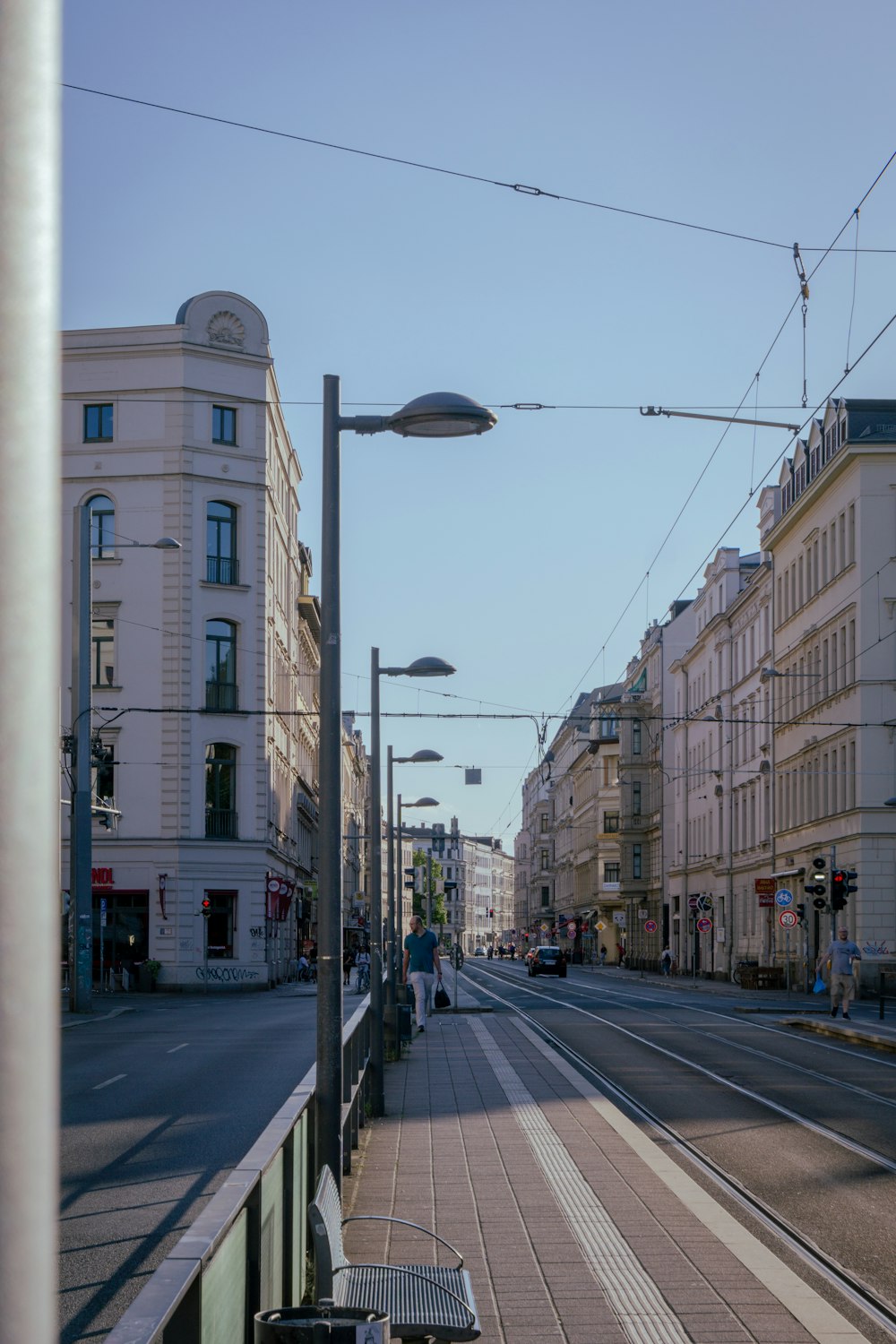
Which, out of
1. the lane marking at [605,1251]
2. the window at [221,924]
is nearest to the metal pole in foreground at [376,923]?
the lane marking at [605,1251]

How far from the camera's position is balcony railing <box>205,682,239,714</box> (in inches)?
2069

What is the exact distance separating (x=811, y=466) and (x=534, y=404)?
135ft

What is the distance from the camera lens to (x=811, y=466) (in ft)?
192

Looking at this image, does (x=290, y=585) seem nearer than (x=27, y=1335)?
No

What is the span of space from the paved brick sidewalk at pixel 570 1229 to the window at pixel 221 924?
3519 cm

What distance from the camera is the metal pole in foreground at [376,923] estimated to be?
1600cm

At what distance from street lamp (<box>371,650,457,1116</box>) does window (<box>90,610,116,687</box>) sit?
1130 inches

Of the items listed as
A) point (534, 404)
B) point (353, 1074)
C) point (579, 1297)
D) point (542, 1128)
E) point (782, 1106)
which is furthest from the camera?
point (534, 404)

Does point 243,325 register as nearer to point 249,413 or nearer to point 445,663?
point 249,413

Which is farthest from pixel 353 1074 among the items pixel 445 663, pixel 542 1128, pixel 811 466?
pixel 811 466

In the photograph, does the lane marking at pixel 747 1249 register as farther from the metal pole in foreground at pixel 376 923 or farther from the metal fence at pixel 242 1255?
the metal fence at pixel 242 1255

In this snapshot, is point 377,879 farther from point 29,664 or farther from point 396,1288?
point 29,664

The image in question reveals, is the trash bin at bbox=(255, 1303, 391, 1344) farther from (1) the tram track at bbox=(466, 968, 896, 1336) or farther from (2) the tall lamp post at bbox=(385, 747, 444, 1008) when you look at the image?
(2) the tall lamp post at bbox=(385, 747, 444, 1008)

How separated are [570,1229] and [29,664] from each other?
9.24 meters
